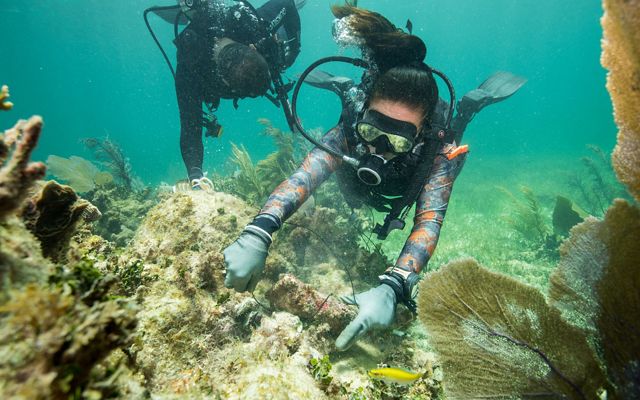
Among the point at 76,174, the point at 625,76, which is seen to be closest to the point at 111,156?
the point at 76,174

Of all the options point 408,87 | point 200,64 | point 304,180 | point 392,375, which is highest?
point 200,64

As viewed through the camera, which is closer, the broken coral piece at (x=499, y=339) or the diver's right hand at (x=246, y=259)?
the broken coral piece at (x=499, y=339)

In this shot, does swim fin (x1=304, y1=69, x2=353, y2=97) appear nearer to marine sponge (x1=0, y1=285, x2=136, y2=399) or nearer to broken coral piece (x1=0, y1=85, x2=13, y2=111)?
broken coral piece (x1=0, y1=85, x2=13, y2=111)

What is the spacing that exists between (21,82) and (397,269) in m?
138

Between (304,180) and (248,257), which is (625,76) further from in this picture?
(304,180)

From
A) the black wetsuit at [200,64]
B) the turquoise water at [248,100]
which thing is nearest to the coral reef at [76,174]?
the black wetsuit at [200,64]

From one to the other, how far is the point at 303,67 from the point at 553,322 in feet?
360

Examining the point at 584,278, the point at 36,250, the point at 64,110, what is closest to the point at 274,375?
the point at 36,250

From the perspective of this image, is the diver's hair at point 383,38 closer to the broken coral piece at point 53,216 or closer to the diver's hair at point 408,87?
the diver's hair at point 408,87

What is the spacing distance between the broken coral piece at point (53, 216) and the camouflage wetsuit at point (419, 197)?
6.20 ft

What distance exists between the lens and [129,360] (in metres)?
1.34

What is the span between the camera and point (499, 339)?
2.01m

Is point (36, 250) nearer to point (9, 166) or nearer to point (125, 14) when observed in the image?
point (9, 166)

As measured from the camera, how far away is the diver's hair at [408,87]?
3572 millimetres
